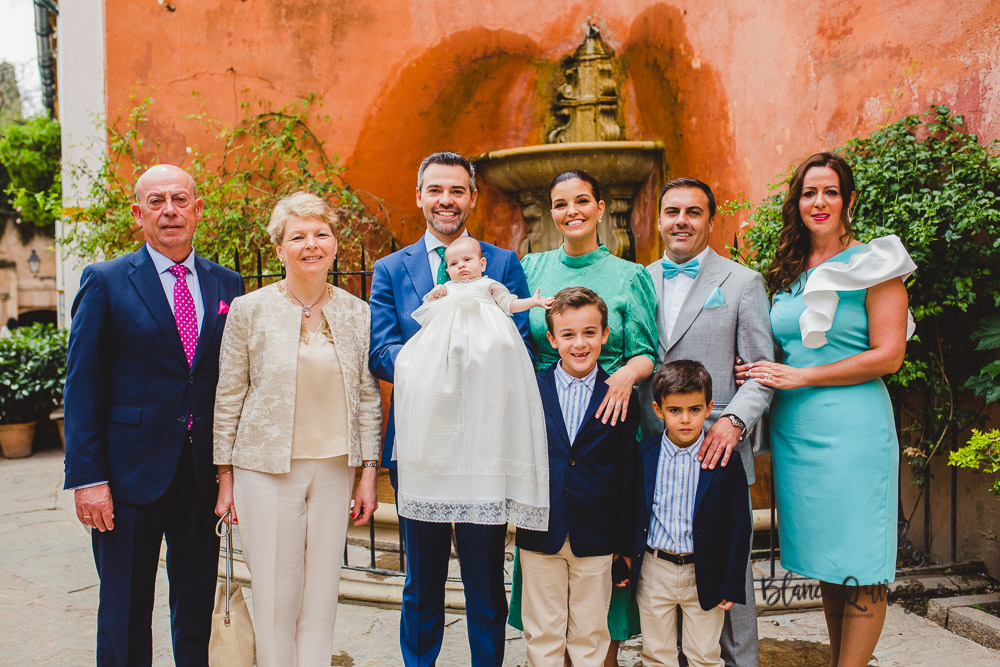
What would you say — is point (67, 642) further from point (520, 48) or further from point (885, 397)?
point (520, 48)

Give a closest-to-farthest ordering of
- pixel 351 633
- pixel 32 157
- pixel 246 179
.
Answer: pixel 351 633 < pixel 246 179 < pixel 32 157

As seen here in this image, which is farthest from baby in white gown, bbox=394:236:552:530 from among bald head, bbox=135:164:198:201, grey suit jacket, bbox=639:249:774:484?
bald head, bbox=135:164:198:201

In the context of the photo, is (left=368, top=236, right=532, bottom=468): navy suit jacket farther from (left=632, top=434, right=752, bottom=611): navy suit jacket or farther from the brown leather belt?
the brown leather belt

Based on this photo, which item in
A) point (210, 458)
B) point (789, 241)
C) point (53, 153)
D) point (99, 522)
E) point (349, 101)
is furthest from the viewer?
point (53, 153)

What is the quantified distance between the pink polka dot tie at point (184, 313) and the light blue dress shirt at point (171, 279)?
1cm

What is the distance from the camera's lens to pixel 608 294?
108 inches

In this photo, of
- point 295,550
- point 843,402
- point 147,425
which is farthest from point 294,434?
point 843,402

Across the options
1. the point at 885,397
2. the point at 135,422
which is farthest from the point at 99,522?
the point at 885,397

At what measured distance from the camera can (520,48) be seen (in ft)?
24.6

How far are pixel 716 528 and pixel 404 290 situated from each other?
4.83 ft

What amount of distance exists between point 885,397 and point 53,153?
57.8 ft

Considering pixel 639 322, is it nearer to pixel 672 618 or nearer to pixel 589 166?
pixel 672 618

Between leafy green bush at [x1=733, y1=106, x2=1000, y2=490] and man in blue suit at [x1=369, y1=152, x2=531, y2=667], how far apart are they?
7.78ft

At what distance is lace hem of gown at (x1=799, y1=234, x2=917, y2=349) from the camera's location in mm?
2559
